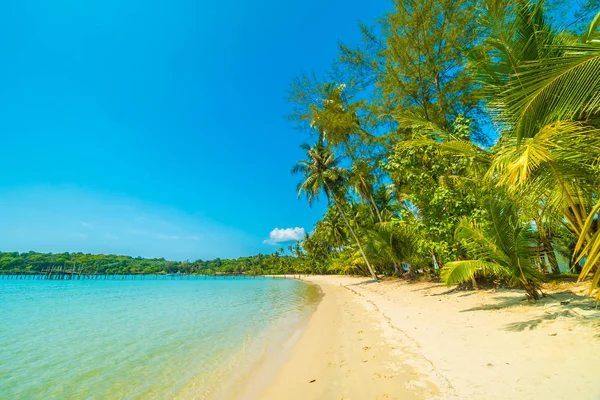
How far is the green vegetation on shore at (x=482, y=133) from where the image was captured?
9.97ft

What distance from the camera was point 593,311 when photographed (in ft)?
15.4

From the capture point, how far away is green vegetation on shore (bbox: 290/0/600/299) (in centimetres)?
304

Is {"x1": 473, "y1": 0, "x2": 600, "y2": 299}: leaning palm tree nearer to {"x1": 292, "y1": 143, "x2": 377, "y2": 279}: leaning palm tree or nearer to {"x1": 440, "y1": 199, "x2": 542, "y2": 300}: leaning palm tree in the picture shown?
{"x1": 440, "y1": 199, "x2": 542, "y2": 300}: leaning palm tree

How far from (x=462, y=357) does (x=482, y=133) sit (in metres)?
9.48

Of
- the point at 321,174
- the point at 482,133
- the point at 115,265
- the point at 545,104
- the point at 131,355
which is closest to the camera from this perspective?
the point at 545,104

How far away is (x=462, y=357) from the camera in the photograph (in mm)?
3582

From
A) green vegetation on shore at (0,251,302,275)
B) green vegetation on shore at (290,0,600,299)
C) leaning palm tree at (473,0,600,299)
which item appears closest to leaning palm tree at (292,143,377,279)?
green vegetation on shore at (290,0,600,299)

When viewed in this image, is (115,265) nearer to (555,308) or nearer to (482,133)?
(482,133)

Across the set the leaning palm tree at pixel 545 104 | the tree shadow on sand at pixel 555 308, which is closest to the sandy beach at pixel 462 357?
the tree shadow on sand at pixel 555 308

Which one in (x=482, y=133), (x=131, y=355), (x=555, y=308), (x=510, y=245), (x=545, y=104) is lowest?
(x=131, y=355)

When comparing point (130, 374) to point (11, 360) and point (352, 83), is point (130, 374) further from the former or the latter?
point (352, 83)

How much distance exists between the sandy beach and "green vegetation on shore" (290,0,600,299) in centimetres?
97

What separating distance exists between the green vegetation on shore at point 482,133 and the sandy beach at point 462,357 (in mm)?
975

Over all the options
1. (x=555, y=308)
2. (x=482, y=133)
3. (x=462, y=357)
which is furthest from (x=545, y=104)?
(x=482, y=133)
